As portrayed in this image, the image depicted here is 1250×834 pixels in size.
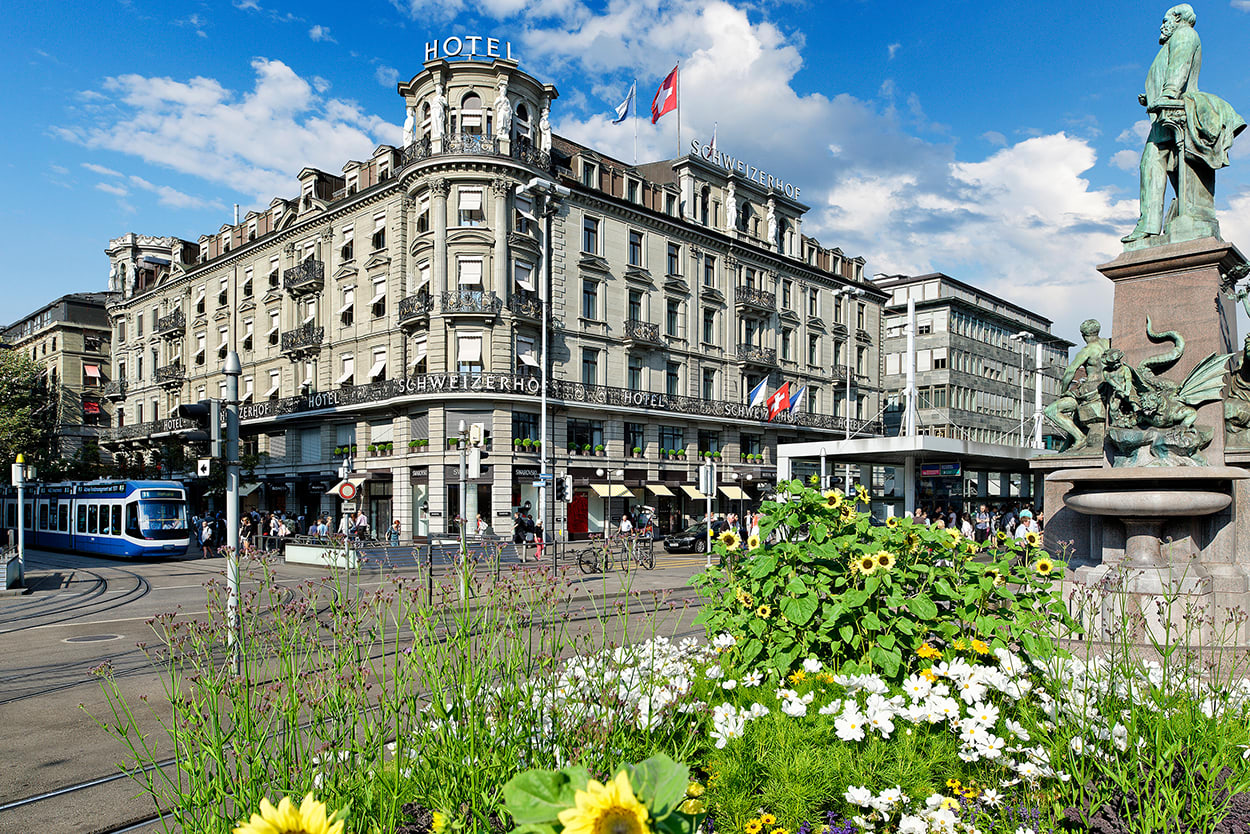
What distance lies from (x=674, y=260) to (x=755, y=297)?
20.8ft

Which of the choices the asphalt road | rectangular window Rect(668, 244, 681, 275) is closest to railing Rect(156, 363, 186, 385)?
rectangular window Rect(668, 244, 681, 275)

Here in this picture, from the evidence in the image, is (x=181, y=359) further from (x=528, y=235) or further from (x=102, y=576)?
(x=102, y=576)

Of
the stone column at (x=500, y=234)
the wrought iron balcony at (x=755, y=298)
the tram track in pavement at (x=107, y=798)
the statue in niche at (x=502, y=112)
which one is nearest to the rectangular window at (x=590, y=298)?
the stone column at (x=500, y=234)

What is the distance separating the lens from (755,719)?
4.45 meters

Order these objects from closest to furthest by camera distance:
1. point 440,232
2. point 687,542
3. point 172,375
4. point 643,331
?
point 687,542
point 440,232
point 643,331
point 172,375

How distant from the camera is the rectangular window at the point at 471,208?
37.2 metres

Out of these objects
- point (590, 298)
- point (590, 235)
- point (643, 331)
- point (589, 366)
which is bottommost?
point (589, 366)

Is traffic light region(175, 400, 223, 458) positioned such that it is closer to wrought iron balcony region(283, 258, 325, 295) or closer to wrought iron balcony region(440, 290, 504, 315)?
wrought iron balcony region(440, 290, 504, 315)

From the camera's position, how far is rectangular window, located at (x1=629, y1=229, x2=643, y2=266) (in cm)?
4372

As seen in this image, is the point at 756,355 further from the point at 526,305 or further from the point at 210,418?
the point at 210,418

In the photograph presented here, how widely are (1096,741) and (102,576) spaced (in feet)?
89.0

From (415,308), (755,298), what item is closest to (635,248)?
(755,298)

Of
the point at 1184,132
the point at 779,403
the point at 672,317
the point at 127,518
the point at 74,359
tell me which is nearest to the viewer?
the point at 1184,132

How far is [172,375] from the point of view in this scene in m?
55.6
